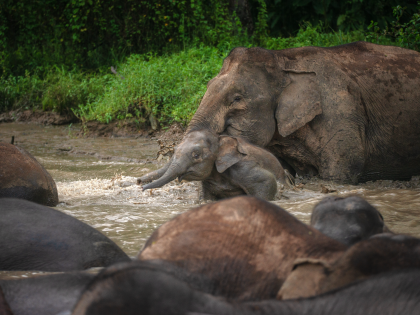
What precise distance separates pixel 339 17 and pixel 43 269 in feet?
40.9

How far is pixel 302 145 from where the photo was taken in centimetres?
592

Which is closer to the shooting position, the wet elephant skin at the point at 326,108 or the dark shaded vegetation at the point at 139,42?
the wet elephant skin at the point at 326,108

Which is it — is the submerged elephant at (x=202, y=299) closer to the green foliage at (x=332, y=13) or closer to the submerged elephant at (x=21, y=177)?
the submerged elephant at (x=21, y=177)

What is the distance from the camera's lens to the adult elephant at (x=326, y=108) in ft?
18.3

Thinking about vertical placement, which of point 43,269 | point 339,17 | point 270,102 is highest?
point 339,17

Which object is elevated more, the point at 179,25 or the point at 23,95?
the point at 179,25

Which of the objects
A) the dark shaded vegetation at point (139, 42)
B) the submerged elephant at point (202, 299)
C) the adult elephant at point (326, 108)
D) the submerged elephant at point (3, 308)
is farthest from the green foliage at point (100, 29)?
the submerged elephant at point (202, 299)

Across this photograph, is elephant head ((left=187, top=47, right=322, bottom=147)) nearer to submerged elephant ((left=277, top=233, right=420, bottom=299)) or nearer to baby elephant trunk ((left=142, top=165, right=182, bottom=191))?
baby elephant trunk ((left=142, top=165, right=182, bottom=191))

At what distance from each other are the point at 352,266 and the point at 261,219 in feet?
1.32

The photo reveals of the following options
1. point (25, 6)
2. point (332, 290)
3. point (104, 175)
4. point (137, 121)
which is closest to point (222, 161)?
point (104, 175)

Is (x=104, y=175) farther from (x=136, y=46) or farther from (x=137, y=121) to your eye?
(x=136, y=46)

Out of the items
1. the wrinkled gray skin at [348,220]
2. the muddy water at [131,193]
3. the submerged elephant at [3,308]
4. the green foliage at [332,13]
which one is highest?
the green foliage at [332,13]

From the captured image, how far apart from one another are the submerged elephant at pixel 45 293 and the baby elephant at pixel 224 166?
9.12ft

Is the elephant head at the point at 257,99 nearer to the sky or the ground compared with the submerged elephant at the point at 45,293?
nearer to the sky
